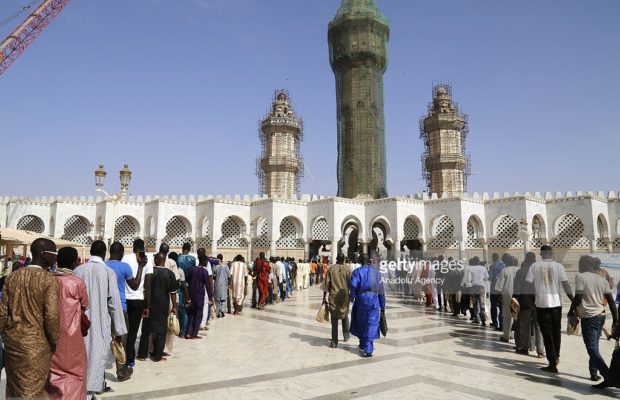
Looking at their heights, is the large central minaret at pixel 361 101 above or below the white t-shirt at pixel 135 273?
above

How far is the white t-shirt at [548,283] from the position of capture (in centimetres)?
527

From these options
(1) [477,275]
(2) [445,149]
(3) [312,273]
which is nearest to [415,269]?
(1) [477,275]

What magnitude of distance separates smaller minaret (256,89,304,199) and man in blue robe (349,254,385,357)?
30.4 m

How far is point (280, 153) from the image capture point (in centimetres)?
3747

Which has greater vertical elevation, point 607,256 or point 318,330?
point 607,256

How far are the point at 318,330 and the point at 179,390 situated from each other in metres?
3.90

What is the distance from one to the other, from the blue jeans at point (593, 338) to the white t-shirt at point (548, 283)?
0.61 metres

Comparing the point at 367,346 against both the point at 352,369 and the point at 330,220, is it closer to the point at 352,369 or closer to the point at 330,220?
the point at 352,369

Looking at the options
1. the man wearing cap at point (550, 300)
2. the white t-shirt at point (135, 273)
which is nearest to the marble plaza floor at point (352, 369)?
the man wearing cap at point (550, 300)

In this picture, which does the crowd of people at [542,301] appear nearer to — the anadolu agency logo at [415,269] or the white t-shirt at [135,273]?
the anadolu agency logo at [415,269]

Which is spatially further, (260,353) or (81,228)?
(81,228)

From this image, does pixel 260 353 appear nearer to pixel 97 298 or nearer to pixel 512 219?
pixel 97 298

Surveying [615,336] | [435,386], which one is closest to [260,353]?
[435,386]

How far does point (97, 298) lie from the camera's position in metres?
3.71
